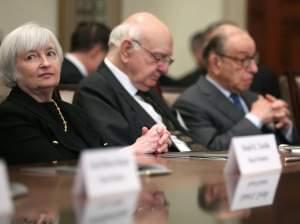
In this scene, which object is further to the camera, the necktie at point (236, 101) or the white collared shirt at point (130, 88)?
the necktie at point (236, 101)

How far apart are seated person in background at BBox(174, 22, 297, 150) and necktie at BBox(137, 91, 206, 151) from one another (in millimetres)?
170

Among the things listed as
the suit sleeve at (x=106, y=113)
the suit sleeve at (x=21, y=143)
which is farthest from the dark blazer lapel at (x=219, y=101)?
the suit sleeve at (x=21, y=143)

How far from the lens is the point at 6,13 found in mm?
5473

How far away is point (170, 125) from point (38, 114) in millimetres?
865

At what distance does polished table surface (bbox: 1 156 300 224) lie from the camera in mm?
1340

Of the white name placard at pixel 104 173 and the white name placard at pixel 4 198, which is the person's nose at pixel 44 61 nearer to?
the white name placard at pixel 104 173

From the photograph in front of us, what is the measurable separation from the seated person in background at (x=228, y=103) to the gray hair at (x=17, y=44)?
1.07 metres

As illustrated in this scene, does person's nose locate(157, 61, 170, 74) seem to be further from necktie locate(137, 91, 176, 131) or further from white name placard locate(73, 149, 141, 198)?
white name placard locate(73, 149, 141, 198)

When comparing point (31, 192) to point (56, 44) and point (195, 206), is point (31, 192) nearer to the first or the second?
point (195, 206)

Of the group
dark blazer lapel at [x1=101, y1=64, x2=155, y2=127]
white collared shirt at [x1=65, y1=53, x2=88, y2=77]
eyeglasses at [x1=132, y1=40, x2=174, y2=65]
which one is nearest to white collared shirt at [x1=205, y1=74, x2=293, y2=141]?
eyeglasses at [x1=132, y1=40, x2=174, y2=65]

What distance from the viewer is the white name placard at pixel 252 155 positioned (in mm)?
1904

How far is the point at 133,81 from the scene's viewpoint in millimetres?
3291

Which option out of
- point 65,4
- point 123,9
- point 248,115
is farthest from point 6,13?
point 248,115

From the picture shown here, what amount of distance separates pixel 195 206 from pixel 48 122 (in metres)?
1.20
